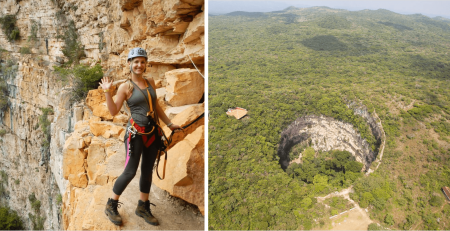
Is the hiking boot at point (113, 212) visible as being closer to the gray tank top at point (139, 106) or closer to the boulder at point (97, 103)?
the gray tank top at point (139, 106)

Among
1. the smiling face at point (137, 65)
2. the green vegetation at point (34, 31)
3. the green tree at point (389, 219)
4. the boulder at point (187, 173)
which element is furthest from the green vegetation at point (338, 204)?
the green vegetation at point (34, 31)

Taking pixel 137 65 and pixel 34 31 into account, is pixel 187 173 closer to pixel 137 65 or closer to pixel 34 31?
pixel 137 65

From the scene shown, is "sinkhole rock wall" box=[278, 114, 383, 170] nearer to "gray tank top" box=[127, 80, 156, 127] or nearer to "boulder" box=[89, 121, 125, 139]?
"boulder" box=[89, 121, 125, 139]

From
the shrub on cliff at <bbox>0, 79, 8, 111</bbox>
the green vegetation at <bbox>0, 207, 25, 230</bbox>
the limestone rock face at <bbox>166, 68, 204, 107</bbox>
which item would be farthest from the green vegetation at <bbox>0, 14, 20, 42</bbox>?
the limestone rock face at <bbox>166, 68, 204, 107</bbox>

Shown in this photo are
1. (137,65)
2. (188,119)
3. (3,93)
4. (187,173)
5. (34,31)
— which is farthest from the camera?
(3,93)

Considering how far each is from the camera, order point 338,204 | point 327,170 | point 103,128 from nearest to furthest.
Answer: point 103,128 → point 338,204 → point 327,170

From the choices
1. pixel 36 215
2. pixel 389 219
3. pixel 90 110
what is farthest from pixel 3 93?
pixel 389 219

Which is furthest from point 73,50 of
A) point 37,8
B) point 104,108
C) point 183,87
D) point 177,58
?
point 183,87
